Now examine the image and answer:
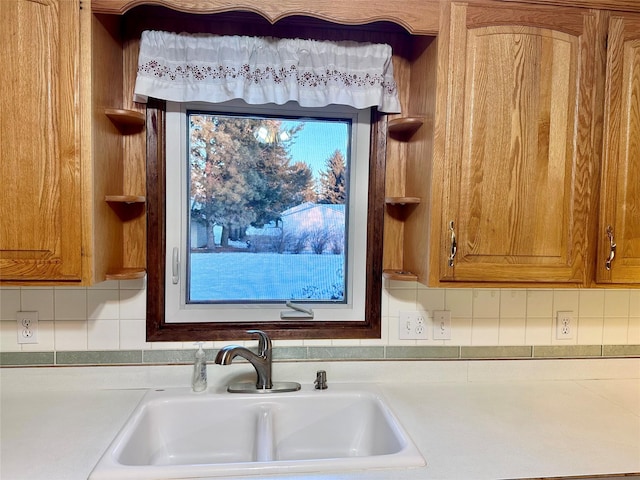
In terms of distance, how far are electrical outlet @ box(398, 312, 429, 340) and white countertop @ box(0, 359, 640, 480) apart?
11 centimetres

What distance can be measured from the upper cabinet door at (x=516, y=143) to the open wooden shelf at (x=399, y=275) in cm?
13

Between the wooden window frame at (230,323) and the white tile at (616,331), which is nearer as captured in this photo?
the wooden window frame at (230,323)

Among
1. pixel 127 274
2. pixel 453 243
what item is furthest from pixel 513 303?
pixel 127 274

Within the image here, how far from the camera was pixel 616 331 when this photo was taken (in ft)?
5.33

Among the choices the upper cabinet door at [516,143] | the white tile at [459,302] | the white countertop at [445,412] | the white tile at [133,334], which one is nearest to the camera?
the white countertop at [445,412]

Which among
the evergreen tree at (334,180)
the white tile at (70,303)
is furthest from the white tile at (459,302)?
the white tile at (70,303)

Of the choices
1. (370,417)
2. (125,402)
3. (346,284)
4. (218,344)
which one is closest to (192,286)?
(218,344)

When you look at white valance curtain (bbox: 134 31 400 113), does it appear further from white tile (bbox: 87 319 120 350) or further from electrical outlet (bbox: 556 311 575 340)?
electrical outlet (bbox: 556 311 575 340)

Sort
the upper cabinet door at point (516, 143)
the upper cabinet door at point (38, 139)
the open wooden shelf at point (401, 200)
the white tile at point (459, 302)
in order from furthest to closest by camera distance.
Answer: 1. the white tile at point (459, 302)
2. the open wooden shelf at point (401, 200)
3. the upper cabinet door at point (516, 143)
4. the upper cabinet door at point (38, 139)

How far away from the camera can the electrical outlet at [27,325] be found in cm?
141

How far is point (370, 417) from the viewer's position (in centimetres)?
139

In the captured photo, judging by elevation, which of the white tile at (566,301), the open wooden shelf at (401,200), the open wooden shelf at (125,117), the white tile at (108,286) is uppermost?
the open wooden shelf at (125,117)

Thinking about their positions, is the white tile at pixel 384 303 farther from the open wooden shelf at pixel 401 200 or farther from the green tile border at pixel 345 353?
the open wooden shelf at pixel 401 200

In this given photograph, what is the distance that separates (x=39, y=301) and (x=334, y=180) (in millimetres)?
1118
